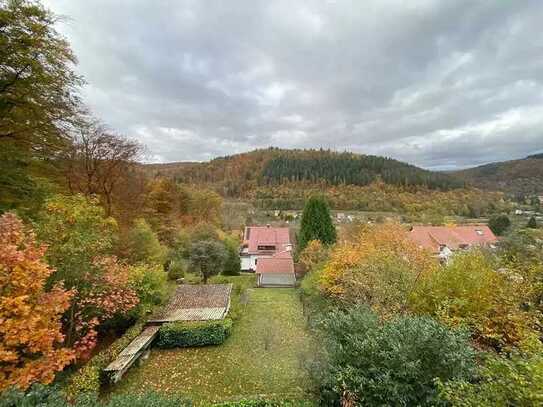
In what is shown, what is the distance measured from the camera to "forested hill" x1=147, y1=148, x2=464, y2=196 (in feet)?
300

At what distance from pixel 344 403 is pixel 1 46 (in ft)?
49.2

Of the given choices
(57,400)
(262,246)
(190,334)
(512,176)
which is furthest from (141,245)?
(512,176)

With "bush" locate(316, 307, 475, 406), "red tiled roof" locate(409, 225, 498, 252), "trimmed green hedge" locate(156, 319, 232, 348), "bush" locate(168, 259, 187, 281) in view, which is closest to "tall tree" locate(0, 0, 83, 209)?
"trimmed green hedge" locate(156, 319, 232, 348)

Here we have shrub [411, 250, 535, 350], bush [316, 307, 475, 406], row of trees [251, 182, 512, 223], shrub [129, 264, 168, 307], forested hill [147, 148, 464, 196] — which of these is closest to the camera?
bush [316, 307, 475, 406]

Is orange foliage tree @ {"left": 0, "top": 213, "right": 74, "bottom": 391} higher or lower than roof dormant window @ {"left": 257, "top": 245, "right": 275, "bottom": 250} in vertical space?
higher

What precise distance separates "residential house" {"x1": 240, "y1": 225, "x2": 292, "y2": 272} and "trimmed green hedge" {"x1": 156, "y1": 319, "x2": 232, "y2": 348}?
24.8 metres

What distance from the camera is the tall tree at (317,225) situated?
106 ft

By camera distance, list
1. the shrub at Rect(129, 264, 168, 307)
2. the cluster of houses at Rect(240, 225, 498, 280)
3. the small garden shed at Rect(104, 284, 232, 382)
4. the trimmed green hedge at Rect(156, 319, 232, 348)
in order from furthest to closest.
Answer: the cluster of houses at Rect(240, 225, 498, 280) → the shrub at Rect(129, 264, 168, 307) → the trimmed green hedge at Rect(156, 319, 232, 348) → the small garden shed at Rect(104, 284, 232, 382)

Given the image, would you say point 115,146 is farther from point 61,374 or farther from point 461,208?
point 461,208

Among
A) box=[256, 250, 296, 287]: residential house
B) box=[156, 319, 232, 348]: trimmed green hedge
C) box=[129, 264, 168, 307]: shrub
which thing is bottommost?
box=[256, 250, 296, 287]: residential house

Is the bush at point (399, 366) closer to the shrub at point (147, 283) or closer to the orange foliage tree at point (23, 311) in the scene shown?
the orange foliage tree at point (23, 311)

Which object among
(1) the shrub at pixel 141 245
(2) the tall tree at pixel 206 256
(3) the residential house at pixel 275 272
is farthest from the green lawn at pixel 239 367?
(3) the residential house at pixel 275 272

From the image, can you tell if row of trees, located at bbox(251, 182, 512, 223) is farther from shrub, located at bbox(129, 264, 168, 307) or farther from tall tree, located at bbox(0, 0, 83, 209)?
tall tree, located at bbox(0, 0, 83, 209)

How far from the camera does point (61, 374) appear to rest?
31.5 feet
